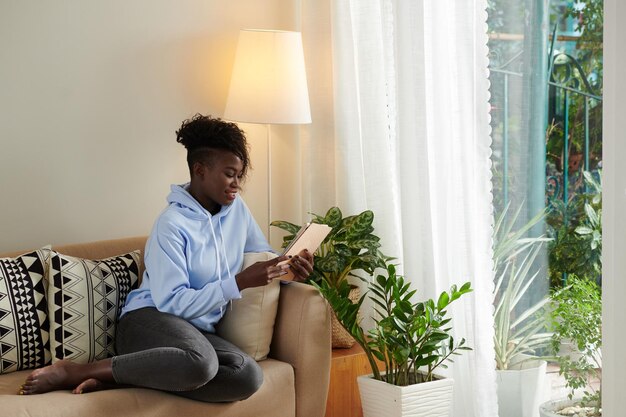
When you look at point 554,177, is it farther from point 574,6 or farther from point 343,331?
point 343,331

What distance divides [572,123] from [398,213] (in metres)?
0.79

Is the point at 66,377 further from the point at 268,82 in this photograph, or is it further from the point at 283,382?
the point at 268,82

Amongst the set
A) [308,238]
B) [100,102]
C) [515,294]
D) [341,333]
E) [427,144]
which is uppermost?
[100,102]

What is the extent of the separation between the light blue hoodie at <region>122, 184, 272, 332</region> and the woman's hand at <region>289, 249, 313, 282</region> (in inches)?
7.8

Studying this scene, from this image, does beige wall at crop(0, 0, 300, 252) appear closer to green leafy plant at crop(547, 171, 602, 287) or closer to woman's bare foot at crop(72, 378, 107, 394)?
woman's bare foot at crop(72, 378, 107, 394)

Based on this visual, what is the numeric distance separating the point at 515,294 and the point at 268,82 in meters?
1.21

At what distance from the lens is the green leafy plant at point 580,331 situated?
2.61 metres

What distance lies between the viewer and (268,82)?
11.0 feet

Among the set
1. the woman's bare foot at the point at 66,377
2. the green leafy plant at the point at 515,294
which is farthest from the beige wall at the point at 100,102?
the green leafy plant at the point at 515,294

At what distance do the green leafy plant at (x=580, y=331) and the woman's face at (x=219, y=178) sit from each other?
1056 mm

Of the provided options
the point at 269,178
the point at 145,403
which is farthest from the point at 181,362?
the point at 269,178

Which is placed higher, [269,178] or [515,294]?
[269,178]

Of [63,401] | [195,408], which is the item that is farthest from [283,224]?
[63,401]

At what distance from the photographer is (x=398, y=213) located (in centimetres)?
323
